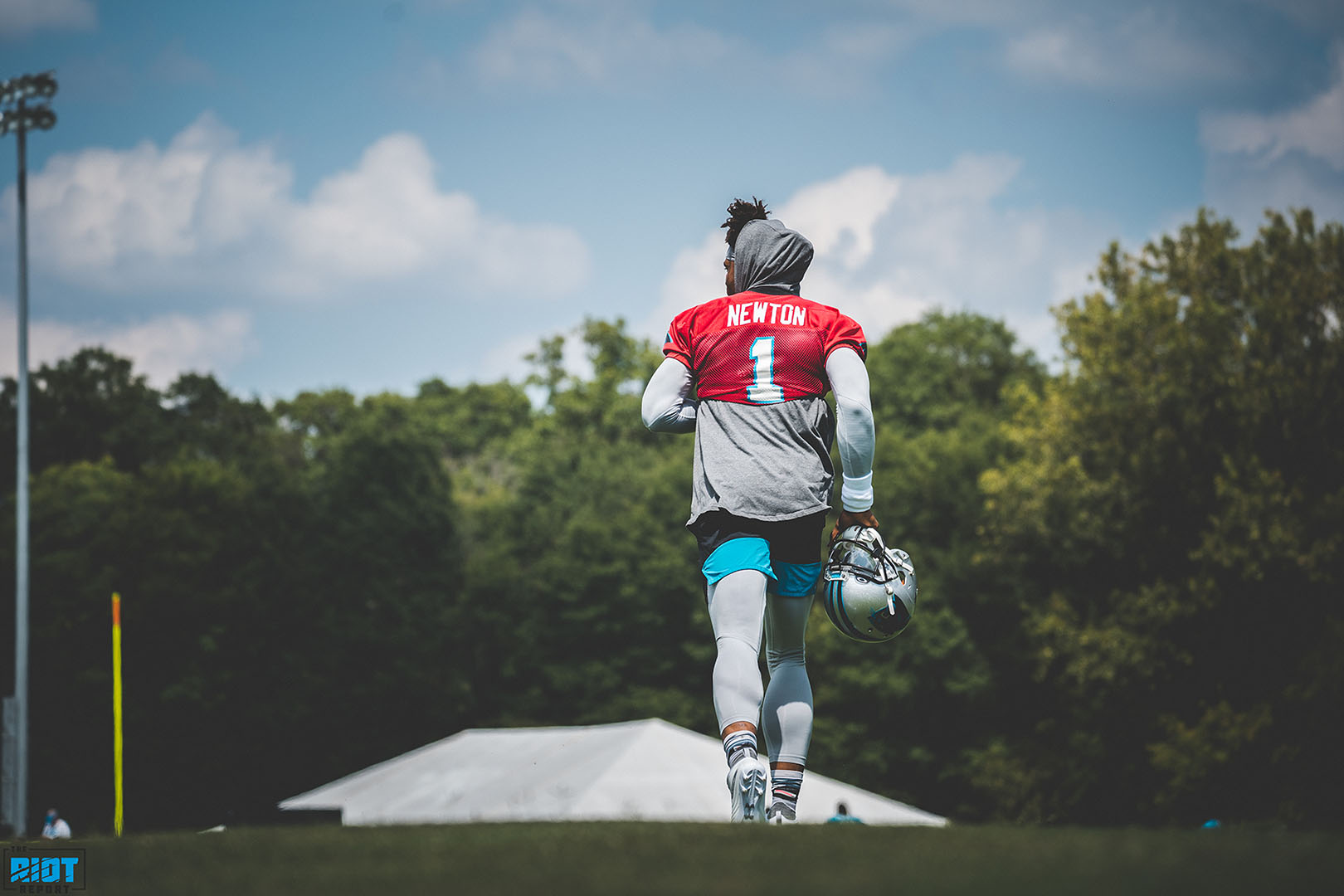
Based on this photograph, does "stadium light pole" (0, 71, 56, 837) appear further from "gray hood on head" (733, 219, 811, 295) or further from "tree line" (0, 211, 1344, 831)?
"gray hood on head" (733, 219, 811, 295)

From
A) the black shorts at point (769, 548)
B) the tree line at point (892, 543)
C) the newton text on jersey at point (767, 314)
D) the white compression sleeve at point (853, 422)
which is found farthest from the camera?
the tree line at point (892, 543)

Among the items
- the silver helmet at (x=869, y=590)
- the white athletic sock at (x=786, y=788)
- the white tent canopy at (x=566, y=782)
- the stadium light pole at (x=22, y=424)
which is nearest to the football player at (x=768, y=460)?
the white athletic sock at (x=786, y=788)

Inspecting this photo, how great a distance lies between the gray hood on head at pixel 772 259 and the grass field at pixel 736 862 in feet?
9.33

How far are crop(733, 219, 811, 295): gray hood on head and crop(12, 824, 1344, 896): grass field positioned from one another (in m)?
2.84

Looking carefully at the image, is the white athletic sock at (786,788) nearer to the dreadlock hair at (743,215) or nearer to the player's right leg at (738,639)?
the player's right leg at (738,639)

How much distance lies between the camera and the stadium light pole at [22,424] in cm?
2269

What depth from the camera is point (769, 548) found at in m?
5.66

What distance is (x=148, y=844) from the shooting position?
3.97m

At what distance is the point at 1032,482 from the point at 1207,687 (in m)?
5.74

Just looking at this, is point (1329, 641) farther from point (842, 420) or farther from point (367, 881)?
point (367, 881)

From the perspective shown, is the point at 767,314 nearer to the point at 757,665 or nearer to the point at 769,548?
the point at 769,548

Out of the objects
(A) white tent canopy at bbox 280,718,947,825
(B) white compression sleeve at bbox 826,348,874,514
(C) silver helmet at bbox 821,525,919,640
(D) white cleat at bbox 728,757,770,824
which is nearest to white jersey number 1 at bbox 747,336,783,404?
(B) white compression sleeve at bbox 826,348,874,514

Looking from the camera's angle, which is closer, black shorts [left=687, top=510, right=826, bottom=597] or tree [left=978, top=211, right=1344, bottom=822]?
black shorts [left=687, top=510, right=826, bottom=597]

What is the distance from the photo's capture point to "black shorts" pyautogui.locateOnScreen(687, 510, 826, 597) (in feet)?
18.3
